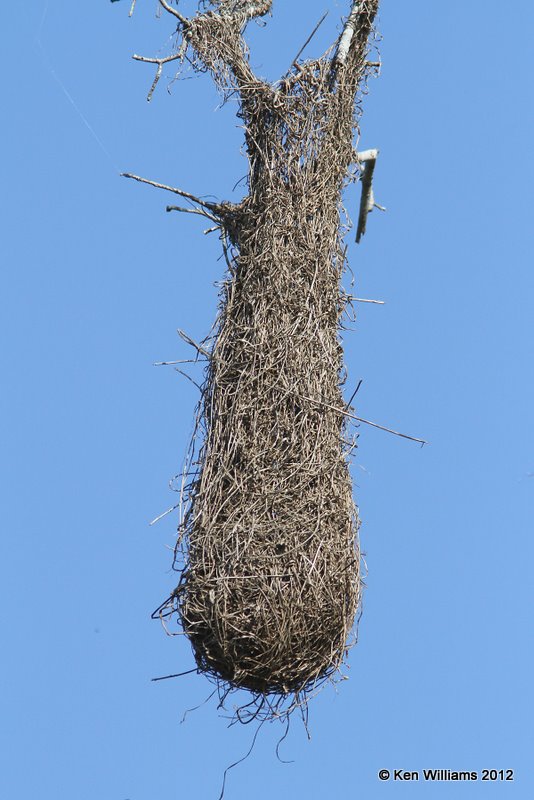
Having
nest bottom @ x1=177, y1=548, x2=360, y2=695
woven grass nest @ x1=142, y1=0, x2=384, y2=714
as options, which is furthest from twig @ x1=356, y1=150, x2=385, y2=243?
nest bottom @ x1=177, y1=548, x2=360, y2=695

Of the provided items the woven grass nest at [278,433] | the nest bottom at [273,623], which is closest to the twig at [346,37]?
the woven grass nest at [278,433]

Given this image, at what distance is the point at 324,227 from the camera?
17.9 feet

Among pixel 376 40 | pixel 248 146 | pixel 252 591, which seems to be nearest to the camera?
pixel 252 591

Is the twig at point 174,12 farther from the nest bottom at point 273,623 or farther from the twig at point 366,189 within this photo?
the nest bottom at point 273,623

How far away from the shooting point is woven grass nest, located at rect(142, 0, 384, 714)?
4902mm

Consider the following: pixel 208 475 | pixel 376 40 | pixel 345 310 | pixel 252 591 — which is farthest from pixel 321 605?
pixel 376 40

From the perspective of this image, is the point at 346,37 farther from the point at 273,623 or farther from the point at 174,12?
the point at 273,623

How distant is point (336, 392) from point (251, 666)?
0.93 meters

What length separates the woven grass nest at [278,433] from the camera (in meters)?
4.90

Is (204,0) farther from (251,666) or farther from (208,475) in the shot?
(251,666)

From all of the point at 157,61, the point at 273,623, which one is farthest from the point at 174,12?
the point at 273,623

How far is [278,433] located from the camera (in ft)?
16.6

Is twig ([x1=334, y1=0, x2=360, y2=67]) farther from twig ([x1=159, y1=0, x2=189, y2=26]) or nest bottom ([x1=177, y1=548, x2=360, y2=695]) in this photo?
nest bottom ([x1=177, y1=548, x2=360, y2=695])

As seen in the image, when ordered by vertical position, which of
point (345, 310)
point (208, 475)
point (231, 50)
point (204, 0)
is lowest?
point (208, 475)
